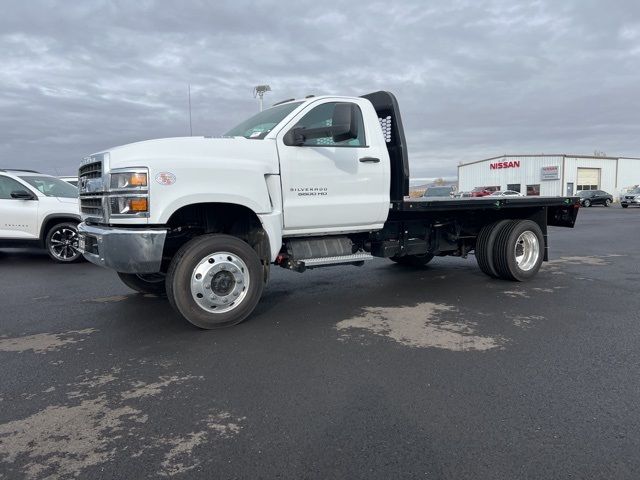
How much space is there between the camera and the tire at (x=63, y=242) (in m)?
9.16

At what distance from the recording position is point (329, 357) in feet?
13.0

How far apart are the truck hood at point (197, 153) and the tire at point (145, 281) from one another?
1856 millimetres

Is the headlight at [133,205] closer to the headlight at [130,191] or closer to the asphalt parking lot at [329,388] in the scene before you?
the headlight at [130,191]

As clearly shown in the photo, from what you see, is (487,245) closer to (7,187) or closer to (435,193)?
(435,193)

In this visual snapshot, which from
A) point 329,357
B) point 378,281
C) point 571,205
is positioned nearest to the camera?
point 329,357

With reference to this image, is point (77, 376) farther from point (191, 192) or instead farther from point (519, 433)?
point (519, 433)

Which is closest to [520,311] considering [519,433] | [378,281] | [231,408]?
[378,281]

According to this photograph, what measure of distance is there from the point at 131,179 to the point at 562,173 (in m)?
62.9

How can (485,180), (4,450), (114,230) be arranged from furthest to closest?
1. (485,180)
2. (114,230)
3. (4,450)

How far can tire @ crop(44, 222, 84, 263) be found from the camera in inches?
361

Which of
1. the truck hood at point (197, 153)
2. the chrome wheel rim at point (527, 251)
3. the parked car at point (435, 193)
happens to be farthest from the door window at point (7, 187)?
the chrome wheel rim at point (527, 251)

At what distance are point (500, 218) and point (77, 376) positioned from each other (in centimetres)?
613

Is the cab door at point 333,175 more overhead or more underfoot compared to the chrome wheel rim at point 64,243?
more overhead

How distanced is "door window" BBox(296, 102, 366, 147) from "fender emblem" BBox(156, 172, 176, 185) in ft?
4.88
